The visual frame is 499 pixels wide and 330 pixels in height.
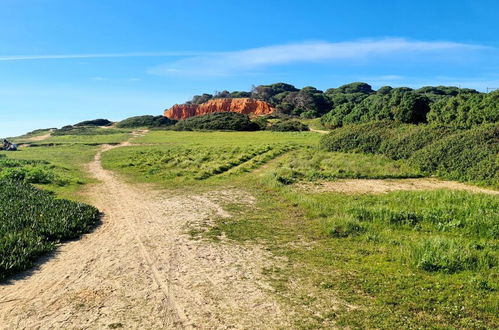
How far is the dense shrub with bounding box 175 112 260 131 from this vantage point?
66725mm

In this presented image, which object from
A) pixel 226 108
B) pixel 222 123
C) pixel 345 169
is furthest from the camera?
pixel 226 108

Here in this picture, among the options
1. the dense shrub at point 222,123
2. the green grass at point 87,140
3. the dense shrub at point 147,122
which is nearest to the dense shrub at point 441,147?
the green grass at point 87,140

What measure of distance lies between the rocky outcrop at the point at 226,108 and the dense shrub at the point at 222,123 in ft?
64.0

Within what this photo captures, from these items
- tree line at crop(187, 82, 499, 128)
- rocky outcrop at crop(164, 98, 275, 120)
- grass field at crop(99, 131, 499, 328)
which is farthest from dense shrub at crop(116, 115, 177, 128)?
grass field at crop(99, 131, 499, 328)

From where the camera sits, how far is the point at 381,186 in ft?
57.1

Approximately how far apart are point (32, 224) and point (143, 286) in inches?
206

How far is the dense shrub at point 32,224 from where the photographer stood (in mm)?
8383

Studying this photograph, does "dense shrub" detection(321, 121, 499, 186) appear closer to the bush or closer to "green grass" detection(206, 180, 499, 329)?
the bush

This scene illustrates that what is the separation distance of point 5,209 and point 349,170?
1631 cm

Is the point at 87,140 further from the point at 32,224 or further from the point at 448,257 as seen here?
the point at 448,257

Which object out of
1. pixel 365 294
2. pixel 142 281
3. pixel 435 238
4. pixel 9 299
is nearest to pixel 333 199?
pixel 435 238

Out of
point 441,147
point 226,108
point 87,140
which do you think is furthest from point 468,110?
point 226,108

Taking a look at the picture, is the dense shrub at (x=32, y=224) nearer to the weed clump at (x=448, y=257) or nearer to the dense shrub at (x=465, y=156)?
the weed clump at (x=448, y=257)

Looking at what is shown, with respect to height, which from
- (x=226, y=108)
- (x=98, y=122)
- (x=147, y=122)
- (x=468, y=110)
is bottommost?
(x=468, y=110)
